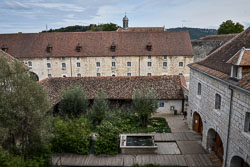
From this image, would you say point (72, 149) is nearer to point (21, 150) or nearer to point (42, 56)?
point (21, 150)

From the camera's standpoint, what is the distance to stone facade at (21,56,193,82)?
112 feet

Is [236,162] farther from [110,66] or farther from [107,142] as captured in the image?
[110,66]

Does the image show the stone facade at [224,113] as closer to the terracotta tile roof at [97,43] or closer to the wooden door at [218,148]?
the wooden door at [218,148]

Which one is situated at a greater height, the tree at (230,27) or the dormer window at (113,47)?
the tree at (230,27)

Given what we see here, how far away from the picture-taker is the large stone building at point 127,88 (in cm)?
Result: 2205

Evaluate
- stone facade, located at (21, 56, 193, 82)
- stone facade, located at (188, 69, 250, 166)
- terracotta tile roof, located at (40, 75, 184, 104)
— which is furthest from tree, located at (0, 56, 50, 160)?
stone facade, located at (21, 56, 193, 82)

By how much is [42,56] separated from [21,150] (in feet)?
83.0

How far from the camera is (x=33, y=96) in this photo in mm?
10898

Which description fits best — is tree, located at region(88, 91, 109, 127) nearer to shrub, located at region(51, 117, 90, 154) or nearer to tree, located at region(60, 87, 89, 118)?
tree, located at region(60, 87, 89, 118)

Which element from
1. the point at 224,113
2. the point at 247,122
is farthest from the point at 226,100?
the point at 247,122

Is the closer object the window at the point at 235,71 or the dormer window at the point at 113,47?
the window at the point at 235,71

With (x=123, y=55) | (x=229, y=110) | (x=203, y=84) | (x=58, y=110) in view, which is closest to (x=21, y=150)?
(x=58, y=110)

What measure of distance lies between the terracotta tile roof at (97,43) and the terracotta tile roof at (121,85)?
10562 millimetres

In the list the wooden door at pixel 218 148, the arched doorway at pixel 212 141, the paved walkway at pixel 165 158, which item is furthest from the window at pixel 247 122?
the arched doorway at pixel 212 141
